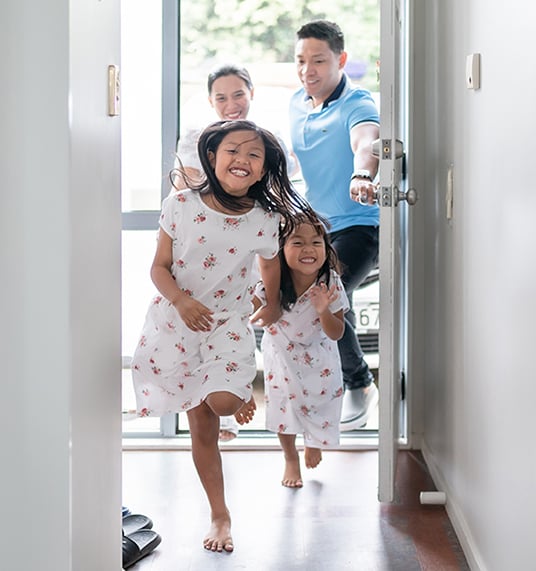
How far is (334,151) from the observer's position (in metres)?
3.60

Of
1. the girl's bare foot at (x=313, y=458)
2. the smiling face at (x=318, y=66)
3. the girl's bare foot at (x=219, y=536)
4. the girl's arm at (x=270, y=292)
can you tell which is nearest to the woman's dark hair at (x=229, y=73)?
the smiling face at (x=318, y=66)

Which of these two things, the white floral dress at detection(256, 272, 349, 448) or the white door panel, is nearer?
the white door panel

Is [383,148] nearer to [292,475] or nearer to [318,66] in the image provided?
[318,66]

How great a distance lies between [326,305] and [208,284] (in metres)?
0.49

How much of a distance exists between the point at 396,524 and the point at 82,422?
136cm

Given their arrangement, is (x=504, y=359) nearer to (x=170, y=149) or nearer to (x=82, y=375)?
(x=82, y=375)

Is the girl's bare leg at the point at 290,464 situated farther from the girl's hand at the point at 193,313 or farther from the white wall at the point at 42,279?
the white wall at the point at 42,279

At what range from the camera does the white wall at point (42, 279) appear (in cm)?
155

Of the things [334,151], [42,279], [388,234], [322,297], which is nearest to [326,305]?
[322,297]

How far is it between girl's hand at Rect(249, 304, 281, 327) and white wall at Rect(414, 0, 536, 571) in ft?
1.80

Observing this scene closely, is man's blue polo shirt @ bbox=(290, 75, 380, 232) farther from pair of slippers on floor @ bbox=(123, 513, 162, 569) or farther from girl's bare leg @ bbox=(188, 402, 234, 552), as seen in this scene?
pair of slippers on floor @ bbox=(123, 513, 162, 569)

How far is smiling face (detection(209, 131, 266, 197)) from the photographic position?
2795 millimetres

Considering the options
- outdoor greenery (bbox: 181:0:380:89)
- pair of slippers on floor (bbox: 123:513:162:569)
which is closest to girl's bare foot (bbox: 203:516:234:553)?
pair of slippers on floor (bbox: 123:513:162:569)

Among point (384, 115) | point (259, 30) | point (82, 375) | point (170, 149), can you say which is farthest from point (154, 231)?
point (82, 375)
